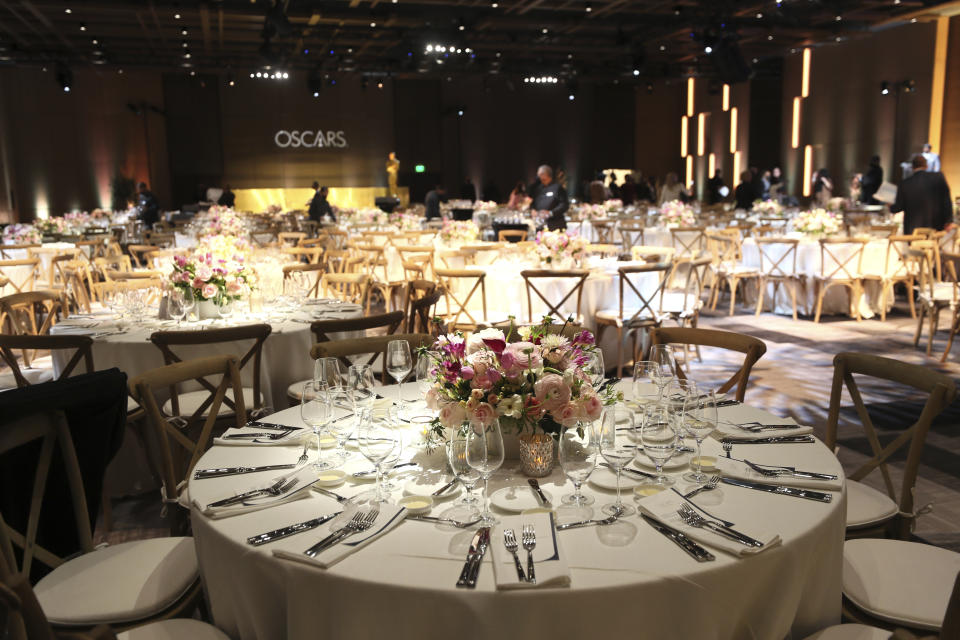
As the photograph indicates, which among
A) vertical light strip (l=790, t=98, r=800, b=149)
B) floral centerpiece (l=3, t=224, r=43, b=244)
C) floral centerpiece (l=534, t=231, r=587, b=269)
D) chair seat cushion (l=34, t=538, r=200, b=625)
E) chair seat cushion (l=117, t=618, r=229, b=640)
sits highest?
vertical light strip (l=790, t=98, r=800, b=149)

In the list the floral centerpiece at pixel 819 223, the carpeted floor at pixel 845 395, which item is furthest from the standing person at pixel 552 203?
the floral centerpiece at pixel 819 223

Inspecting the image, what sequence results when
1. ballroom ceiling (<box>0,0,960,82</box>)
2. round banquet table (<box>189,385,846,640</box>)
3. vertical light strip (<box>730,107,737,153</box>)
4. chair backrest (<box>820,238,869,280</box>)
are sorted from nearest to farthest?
round banquet table (<box>189,385,846,640</box>) < chair backrest (<box>820,238,869,280</box>) < ballroom ceiling (<box>0,0,960,82</box>) < vertical light strip (<box>730,107,737,153</box>)

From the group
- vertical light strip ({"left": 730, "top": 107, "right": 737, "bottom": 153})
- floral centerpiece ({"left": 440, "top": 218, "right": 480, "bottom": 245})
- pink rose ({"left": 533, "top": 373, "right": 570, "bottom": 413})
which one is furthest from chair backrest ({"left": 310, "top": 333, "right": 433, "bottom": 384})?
vertical light strip ({"left": 730, "top": 107, "right": 737, "bottom": 153})

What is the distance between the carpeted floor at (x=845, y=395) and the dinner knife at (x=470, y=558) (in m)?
2.56

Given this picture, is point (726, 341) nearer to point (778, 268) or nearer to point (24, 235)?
point (778, 268)

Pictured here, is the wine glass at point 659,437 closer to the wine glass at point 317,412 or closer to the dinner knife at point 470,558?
the dinner knife at point 470,558

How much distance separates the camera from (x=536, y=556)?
1.58 m

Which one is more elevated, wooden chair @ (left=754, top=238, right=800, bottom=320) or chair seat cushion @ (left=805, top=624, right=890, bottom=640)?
wooden chair @ (left=754, top=238, right=800, bottom=320)

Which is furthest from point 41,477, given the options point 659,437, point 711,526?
point 711,526

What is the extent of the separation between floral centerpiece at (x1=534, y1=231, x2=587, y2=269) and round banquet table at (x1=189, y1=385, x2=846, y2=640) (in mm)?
4456

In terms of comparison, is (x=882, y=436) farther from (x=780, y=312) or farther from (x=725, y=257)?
(x=725, y=257)

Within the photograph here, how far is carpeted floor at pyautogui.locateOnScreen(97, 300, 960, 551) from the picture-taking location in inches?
149

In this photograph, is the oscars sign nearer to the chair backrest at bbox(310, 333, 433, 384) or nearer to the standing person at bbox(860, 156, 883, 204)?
the standing person at bbox(860, 156, 883, 204)

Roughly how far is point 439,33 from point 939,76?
31.3 feet
